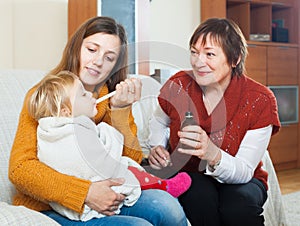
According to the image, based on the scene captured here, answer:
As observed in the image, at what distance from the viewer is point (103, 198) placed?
1160mm

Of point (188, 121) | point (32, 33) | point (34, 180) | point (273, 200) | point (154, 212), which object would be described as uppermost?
point (32, 33)

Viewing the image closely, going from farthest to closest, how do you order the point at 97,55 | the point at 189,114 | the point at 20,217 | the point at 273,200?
1. the point at 273,200
2. the point at 189,114
3. the point at 97,55
4. the point at 20,217

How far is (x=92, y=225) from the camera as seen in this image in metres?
1.13

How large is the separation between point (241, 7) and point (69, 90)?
3171mm

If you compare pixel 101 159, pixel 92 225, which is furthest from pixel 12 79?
pixel 92 225

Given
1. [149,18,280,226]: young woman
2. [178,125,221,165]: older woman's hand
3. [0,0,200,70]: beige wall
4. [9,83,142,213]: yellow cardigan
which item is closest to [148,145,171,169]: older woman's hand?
[149,18,280,226]: young woman

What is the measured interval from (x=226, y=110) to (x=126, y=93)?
0.37 m

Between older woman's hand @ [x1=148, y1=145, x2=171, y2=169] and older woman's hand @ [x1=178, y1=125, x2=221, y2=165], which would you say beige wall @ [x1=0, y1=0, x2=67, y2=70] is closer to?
older woman's hand @ [x1=148, y1=145, x2=171, y2=169]

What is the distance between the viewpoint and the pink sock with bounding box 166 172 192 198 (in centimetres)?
142

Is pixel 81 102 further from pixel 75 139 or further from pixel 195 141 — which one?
pixel 195 141

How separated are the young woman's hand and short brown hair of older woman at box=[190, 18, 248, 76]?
0.59 meters

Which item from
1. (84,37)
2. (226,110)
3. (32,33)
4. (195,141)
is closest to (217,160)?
(195,141)

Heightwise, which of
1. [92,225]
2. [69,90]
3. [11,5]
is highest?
[11,5]

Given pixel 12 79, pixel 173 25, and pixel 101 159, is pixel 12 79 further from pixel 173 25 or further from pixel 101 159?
pixel 173 25
